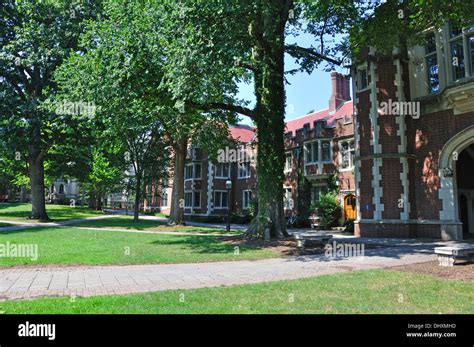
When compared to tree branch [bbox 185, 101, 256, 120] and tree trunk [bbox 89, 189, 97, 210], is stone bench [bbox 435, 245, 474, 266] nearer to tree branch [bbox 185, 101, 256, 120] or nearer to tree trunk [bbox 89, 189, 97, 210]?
tree branch [bbox 185, 101, 256, 120]

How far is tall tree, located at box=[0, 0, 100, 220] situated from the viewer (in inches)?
984

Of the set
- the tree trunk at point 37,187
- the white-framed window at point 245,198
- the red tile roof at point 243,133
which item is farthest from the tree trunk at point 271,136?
the red tile roof at point 243,133

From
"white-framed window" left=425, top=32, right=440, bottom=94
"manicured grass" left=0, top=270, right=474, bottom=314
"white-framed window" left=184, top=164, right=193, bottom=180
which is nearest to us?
"manicured grass" left=0, top=270, right=474, bottom=314

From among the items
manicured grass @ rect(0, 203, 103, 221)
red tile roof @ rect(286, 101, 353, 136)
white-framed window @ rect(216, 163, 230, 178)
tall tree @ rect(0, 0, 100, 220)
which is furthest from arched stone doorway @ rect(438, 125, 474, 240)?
manicured grass @ rect(0, 203, 103, 221)

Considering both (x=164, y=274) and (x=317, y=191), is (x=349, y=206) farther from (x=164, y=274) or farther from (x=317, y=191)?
(x=164, y=274)

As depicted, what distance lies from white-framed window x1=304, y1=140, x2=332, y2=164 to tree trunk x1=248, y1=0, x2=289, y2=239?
13.4 meters

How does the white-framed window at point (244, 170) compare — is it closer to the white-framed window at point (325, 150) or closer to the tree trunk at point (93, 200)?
the white-framed window at point (325, 150)

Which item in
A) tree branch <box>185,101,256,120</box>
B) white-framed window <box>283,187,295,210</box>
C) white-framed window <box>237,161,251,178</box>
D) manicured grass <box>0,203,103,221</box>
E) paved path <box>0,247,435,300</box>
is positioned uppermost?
tree branch <box>185,101,256,120</box>

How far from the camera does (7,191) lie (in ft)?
253

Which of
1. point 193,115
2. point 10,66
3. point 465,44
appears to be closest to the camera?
point 465,44

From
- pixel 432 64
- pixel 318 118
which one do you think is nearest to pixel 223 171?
pixel 318 118
